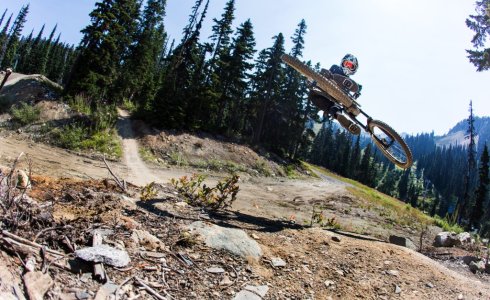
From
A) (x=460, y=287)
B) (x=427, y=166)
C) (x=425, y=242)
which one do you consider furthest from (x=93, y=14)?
(x=427, y=166)

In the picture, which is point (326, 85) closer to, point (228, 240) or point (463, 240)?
point (228, 240)

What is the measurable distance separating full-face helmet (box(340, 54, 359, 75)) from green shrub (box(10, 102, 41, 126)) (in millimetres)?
23130

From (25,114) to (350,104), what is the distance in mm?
23894

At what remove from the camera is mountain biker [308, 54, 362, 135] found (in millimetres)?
11062

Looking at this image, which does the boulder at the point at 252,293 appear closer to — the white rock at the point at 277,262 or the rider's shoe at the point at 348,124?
the white rock at the point at 277,262

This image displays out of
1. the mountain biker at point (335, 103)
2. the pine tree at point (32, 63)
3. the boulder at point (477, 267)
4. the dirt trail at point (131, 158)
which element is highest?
the pine tree at point (32, 63)

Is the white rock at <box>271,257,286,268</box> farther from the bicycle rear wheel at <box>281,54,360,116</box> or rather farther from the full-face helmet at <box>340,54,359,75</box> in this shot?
the full-face helmet at <box>340,54,359,75</box>

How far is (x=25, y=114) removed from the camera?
24.4 meters

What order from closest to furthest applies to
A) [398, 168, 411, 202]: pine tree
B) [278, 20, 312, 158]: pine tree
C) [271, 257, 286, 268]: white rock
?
[271, 257, 286, 268]: white rock → [278, 20, 312, 158]: pine tree → [398, 168, 411, 202]: pine tree

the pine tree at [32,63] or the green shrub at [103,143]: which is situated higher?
the pine tree at [32,63]

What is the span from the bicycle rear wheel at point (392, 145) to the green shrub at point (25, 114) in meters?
23.9

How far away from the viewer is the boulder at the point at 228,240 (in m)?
6.82

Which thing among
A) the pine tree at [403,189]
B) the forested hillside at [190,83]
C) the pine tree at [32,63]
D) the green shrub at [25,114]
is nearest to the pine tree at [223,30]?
the forested hillside at [190,83]

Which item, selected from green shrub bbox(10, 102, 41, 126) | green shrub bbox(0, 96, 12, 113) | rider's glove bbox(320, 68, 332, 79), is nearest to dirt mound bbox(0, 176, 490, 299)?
rider's glove bbox(320, 68, 332, 79)
